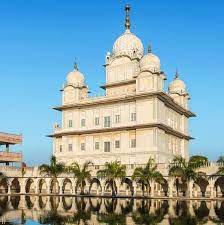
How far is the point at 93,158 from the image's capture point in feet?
204

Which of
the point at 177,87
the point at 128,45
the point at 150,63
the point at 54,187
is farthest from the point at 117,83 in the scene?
the point at 54,187

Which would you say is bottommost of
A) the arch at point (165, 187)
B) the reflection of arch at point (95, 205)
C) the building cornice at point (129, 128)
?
the reflection of arch at point (95, 205)

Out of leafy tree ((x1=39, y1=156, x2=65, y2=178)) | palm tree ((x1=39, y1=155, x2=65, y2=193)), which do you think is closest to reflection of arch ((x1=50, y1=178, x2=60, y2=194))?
palm tree ((x1=39, y1=155, x2=65, y2=193))

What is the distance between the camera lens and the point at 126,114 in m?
60.3

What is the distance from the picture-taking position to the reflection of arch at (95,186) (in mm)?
56088

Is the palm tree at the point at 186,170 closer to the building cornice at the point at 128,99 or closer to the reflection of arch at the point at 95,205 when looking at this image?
the reflection of arch at the point at 95,205

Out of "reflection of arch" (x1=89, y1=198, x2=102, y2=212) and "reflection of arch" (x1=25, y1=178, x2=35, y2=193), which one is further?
"reflection of arch" (x1=25, y1=178, x2=35, y2=193)

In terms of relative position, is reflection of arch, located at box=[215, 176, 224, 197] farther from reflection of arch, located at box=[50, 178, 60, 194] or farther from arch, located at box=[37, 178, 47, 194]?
arch, located at box=[37, 178, 47, 194]

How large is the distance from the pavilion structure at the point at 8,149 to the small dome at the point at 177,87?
82.1ft

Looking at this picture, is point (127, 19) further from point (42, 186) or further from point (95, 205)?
point (95, 205)

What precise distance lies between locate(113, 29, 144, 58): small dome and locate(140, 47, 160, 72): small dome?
236 inches

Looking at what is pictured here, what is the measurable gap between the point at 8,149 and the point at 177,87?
2800 centimetres

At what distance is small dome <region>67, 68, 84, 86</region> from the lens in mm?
67250

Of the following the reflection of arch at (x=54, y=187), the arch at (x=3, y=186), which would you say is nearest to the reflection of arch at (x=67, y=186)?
the reflection of arch at (x=54, y=187)
